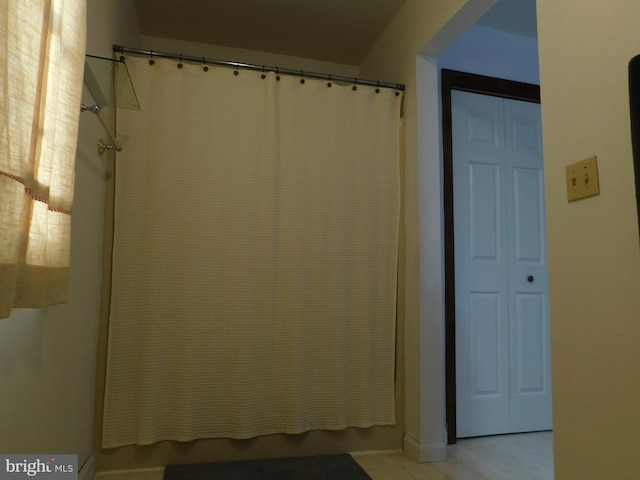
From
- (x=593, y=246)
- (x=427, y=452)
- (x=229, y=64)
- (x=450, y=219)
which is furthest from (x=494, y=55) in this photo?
(x=427, y=452)

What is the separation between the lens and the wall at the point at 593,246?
3.37ft

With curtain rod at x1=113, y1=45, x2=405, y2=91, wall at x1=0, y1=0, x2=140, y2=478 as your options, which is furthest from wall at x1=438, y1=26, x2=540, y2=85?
wall at x1=0, y1=0, x2=140, y2=478

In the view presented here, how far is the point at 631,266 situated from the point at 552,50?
2.35 ft

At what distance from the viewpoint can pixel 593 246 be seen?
1129 mm

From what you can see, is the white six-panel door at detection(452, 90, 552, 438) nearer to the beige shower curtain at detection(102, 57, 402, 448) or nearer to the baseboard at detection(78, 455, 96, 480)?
the beige shower curtain at detection(102, 57, 402, 448)

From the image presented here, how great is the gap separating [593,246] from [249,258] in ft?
4.73

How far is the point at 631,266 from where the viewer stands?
3.34 ft

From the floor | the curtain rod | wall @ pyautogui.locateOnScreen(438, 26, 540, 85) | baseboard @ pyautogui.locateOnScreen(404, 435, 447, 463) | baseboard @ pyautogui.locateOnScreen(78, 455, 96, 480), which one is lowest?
the floor

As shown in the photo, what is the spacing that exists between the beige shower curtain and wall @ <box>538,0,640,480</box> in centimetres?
106

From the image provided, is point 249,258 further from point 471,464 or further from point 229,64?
point 471,464

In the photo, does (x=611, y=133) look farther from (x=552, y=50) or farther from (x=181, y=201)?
(x=181, y=201)

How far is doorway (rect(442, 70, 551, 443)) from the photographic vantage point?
2.39 meters

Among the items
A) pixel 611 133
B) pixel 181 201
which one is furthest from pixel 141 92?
pixel 611 133

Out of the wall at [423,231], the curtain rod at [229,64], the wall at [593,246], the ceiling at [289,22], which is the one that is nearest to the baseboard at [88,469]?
the wall at [423,231]
